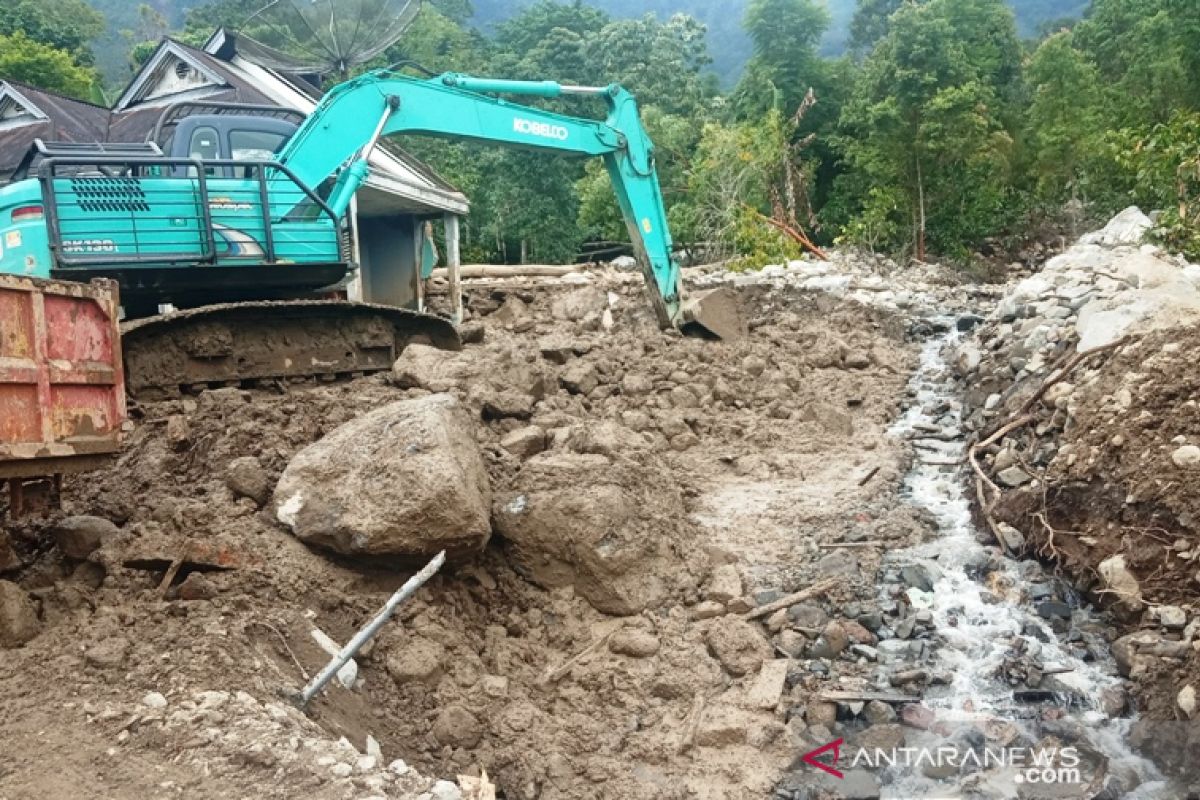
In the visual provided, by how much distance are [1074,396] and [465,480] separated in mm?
4374

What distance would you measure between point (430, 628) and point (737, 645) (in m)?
1.61

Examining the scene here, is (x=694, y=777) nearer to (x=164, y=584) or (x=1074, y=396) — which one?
(x=164, y=584)

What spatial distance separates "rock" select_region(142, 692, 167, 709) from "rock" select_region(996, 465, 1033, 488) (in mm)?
5400

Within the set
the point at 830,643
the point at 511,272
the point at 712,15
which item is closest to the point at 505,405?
the point at 830,643

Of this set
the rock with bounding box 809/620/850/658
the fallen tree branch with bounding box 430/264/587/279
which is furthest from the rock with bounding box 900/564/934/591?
the fallen tree branch with bounding box 430/264/587/279

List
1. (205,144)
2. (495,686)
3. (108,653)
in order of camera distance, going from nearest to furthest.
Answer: (108,653) < (495,686) < (205,144)

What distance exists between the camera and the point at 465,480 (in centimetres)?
505

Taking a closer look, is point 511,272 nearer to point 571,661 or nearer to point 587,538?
point 587,538

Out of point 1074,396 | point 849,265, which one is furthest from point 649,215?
point 849,265

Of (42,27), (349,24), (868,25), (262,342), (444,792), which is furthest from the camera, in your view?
(868,25)

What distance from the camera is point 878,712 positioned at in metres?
4.82

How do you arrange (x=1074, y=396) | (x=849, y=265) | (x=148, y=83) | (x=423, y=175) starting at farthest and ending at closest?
(x=148, y=83) < (x=849, y=265) < (x=423, y=175) < (x=1074, y=396)

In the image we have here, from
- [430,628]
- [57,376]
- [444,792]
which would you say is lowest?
[444,792]

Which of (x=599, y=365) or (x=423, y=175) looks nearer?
(x=599, y=365)
